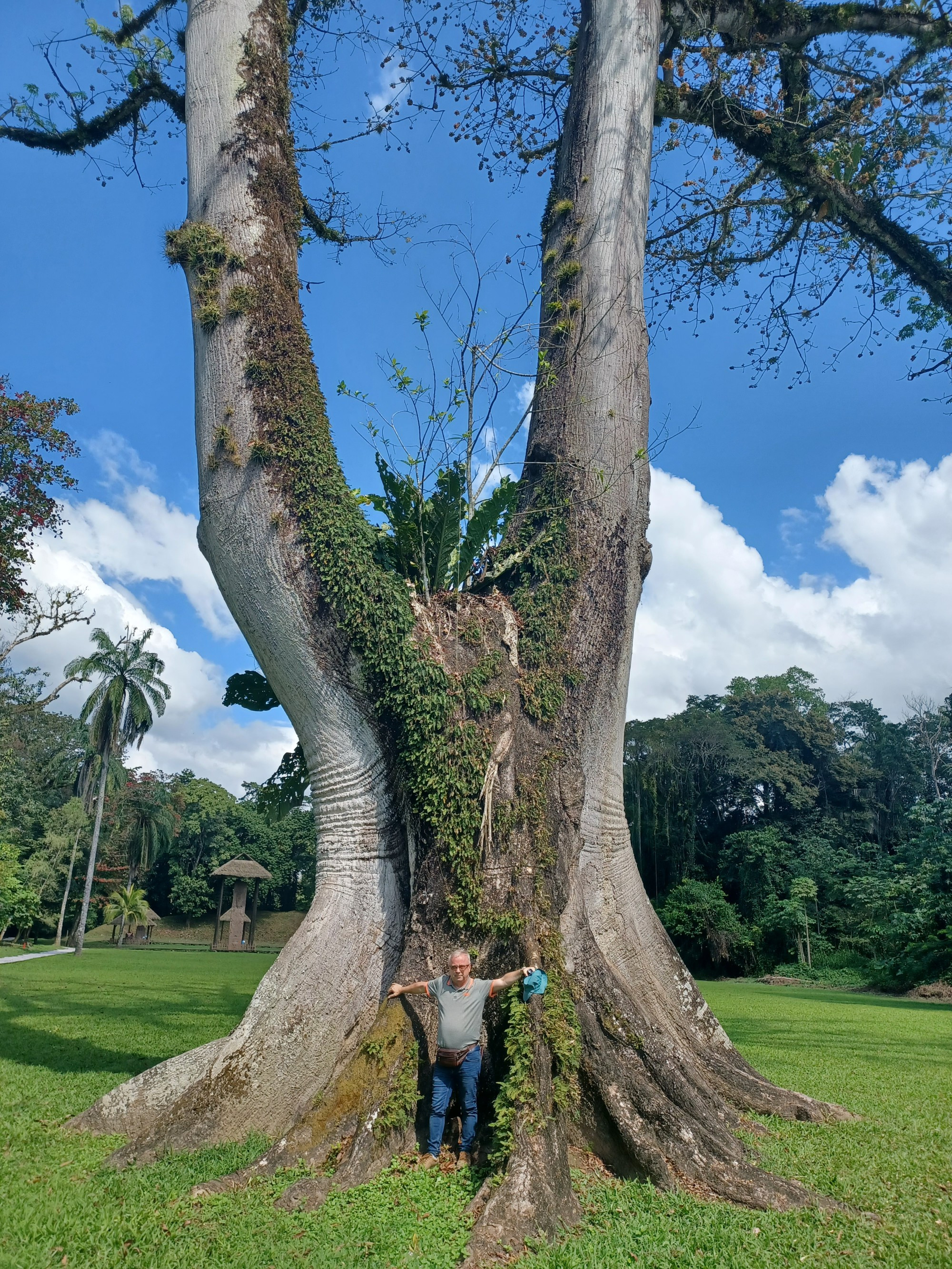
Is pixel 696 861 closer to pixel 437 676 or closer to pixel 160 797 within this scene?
pixel 160 797

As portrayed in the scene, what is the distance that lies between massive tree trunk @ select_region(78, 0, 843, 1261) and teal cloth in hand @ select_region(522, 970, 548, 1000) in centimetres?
7

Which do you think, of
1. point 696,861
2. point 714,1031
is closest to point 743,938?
point 696,861

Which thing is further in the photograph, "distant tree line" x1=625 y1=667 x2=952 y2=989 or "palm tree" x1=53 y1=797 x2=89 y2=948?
"palm tree" x1=53 y1=797 x2=89 y2=948

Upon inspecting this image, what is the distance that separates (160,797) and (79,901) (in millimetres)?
6453

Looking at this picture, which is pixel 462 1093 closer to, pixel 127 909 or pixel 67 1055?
pixel 67 1055

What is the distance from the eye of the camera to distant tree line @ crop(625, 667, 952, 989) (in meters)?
28.1

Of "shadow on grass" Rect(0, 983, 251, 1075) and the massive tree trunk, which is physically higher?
the massive tree trunk

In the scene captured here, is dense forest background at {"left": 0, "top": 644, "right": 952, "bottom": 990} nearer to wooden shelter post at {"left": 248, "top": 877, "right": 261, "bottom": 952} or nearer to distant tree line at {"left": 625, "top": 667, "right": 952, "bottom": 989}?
distant tree line at {"left": 625, "top": 667, "right": 952, "bottom": 989}

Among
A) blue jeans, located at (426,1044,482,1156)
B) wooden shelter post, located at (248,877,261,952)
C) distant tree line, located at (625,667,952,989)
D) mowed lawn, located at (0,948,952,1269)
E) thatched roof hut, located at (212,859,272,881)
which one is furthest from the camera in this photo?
wooden shelter post, located at (248,877,261,952)

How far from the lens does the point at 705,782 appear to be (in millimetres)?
35094

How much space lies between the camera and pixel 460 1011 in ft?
14.2

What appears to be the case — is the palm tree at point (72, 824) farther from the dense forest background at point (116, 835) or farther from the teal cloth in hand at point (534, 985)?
the teal cloth in hand at point (534, 985)

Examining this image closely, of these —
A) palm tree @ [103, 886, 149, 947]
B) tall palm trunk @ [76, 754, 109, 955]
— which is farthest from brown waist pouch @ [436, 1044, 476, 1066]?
palm tree @ [103, 886, 149, 947]

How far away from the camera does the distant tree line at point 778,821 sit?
28094mm
